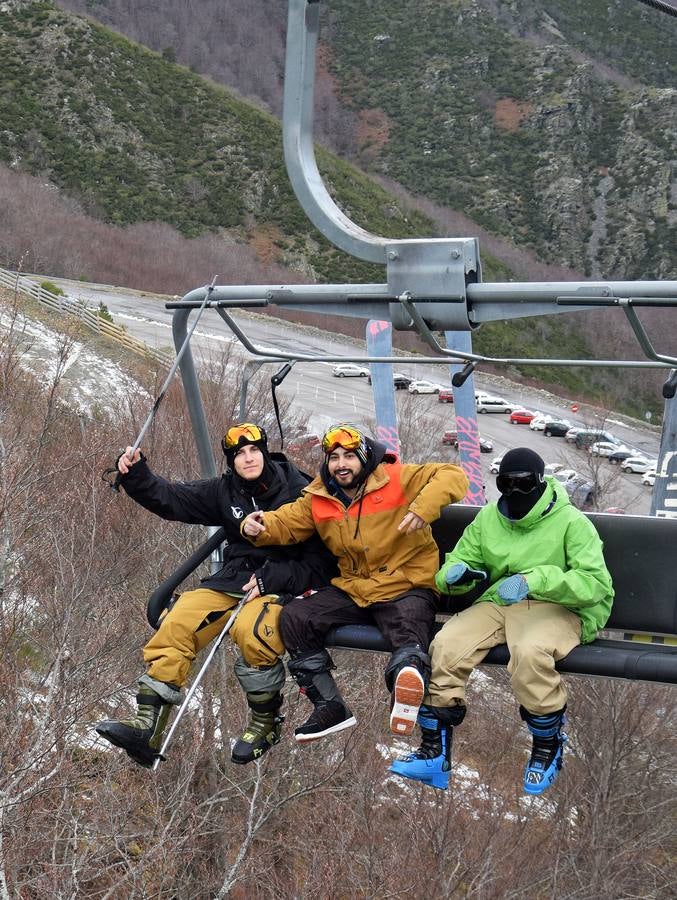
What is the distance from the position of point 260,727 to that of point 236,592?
1.76ft

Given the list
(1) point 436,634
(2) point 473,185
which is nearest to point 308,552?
(1) point 436,634

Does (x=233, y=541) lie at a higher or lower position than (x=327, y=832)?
higher

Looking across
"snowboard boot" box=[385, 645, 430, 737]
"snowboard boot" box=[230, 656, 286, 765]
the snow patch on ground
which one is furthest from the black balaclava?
the snow patch on ground

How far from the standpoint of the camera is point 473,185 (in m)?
39.7

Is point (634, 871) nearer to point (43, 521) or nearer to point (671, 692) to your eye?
point (671, 692)

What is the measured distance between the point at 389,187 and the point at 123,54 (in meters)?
20.3

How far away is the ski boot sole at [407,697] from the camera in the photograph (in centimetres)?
378

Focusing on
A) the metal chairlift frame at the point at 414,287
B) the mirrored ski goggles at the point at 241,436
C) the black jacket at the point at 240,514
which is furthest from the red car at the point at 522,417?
the metal chairlift frame at the point at 414,287

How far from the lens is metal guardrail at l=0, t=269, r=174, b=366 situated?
2688cm

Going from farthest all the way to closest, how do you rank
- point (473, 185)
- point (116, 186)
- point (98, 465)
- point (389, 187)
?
point (116, 186) → point (389, 187) → point (473, 185) → point (98, 465)

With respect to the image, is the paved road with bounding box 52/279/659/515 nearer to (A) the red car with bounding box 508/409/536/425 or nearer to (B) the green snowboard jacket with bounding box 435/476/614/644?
(A) the red car with bounding box 508/409/536/425

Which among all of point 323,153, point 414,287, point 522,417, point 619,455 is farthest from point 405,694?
point 323,153

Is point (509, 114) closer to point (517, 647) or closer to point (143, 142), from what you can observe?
point (143, 142)

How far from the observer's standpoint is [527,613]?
13.1 feet
